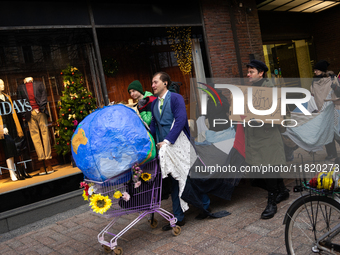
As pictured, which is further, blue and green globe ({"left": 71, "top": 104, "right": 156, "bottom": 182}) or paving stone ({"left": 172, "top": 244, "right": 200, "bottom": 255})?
paving stone ({"left": 172, "top": 244, "right": 200, "bottom": 255})

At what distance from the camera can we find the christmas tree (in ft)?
22.5

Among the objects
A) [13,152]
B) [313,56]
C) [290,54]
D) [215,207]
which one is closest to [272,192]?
[215,207]

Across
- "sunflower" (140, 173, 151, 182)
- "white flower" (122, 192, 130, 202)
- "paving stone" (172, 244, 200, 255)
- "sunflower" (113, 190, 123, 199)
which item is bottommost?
"paving stone" (172, 244, 200, 255)

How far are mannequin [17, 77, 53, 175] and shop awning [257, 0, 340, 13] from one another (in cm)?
810

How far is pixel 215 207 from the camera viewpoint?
4.82 meters

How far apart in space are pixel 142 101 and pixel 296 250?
2.73m

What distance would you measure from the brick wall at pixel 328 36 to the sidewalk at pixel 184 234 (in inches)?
432

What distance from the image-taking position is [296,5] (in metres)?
12.5

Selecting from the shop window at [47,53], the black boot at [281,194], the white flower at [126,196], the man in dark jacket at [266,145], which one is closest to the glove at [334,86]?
the man in dark jacket at [266,145]

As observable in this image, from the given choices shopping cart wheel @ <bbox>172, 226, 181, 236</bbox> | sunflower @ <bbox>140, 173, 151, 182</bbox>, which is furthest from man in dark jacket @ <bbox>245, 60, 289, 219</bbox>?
sunflower @ <bbox>140, 173, 151, 182</bbox>

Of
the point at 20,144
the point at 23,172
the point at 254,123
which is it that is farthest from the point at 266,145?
the point at 20,144

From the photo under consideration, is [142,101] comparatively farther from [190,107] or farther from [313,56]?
[313,56]

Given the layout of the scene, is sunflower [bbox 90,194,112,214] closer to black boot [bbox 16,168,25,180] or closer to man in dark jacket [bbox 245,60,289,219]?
man in dark jacket [bbox 245,60,289,219]

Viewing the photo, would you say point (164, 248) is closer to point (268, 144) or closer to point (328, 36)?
point (268, 144)
